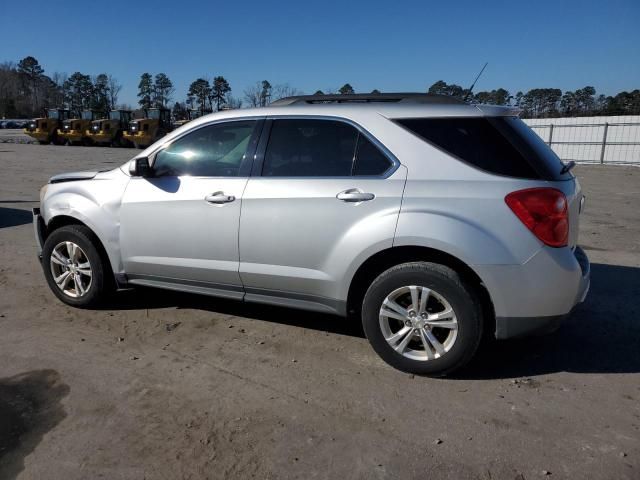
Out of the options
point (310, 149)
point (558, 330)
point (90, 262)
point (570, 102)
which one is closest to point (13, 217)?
point (90, 262)

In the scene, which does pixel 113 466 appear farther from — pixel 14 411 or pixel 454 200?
pixel 454 200

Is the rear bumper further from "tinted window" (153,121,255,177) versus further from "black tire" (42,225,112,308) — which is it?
"black tire" (42,225,112,308)

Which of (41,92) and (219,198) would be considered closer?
(219,198)

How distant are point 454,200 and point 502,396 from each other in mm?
1262

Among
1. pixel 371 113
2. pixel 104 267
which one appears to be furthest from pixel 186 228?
pixel 371 113

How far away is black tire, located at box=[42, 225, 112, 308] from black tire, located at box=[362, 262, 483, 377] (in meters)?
2.41

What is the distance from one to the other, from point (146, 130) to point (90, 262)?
3208 cm

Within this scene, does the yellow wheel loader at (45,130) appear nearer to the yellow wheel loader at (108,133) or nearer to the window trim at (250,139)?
the yellow wheel loader at (108,133)

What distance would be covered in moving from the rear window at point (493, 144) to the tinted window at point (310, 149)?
473 millimetres

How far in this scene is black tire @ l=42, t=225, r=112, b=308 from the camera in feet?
15.1

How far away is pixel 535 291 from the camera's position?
3266 mm

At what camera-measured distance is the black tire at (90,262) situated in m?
4.61

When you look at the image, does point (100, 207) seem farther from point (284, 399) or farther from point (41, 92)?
point (41, 92)

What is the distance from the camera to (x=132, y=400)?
129 inches
